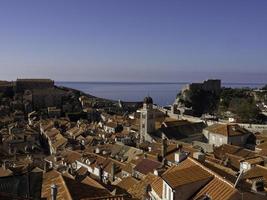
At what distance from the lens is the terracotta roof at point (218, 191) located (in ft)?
41.6

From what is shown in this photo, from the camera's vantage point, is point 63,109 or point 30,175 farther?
point 63,109

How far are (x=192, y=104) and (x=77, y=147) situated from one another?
4842 centimetres

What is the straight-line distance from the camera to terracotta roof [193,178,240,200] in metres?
12.7

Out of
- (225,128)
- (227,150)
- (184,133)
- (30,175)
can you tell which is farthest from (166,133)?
(30,175)

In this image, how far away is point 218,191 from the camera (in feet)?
42.8

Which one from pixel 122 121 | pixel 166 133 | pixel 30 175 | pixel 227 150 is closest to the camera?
pixel 30 175

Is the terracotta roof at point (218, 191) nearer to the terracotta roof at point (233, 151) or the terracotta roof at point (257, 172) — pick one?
the terracotta roof at point (257, 172)

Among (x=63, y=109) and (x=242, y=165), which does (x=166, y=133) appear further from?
(x=63, y=109)

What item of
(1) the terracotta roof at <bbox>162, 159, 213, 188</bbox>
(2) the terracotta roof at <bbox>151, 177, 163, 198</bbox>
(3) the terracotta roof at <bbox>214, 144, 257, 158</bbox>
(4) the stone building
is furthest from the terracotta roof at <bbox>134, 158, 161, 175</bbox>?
(4) the stone building

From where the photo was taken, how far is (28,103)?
103438 millimetres

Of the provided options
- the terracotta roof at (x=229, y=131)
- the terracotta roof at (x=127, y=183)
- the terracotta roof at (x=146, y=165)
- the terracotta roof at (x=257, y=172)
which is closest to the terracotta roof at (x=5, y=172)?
the terracotta roof at (x=127, y=183)

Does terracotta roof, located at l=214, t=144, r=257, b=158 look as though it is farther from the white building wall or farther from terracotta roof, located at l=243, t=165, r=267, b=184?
the white building wall

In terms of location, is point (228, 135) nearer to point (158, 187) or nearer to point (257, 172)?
point (257, 172)

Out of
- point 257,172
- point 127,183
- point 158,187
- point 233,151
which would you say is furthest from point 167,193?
point 233,151
